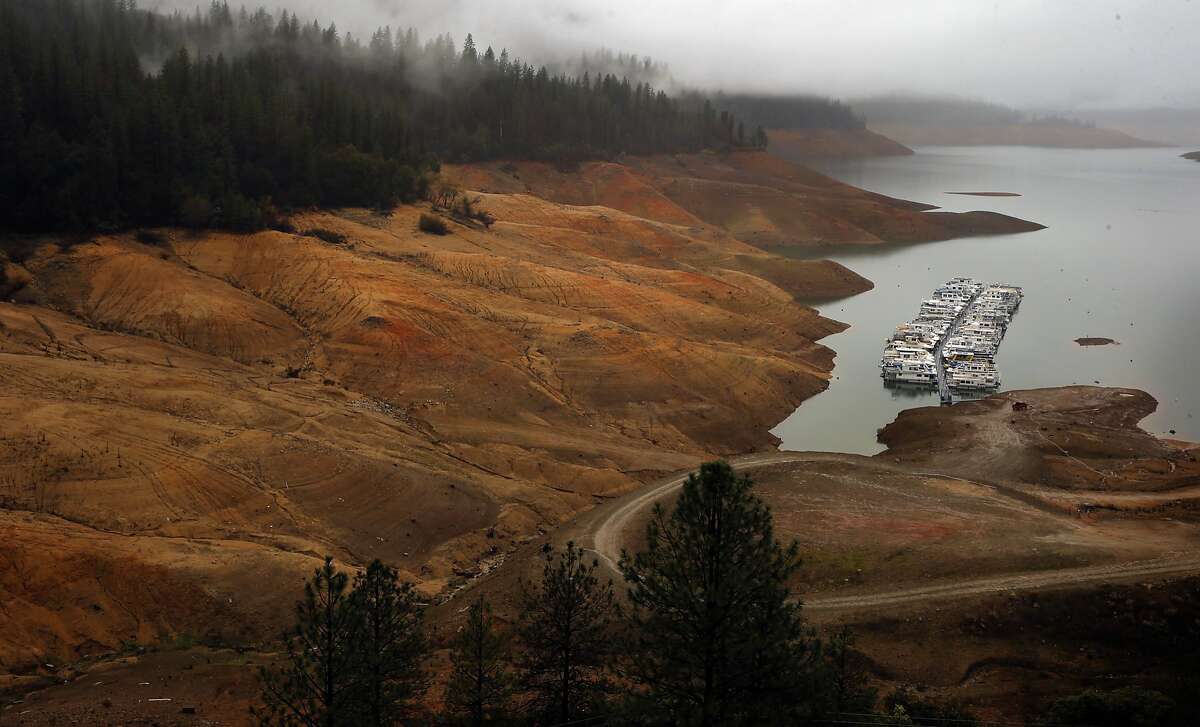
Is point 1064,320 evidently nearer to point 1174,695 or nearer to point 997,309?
point 997,309

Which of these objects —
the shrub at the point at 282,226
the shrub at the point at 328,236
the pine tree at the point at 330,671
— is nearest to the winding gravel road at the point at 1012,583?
the pine tree at the point at 330,671

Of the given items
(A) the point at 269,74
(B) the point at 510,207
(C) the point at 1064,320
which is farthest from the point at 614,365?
(A) the point at 269,74

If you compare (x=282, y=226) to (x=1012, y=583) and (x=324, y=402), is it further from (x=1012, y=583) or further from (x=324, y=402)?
(x=1012, y=583)

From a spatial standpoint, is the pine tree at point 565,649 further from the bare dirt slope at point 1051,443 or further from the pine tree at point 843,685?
the bare dirt slope at point 1051,443

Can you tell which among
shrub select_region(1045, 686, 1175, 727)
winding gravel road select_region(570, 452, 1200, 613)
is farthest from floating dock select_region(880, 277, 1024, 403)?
shrub select_region(1045, 686, 1175, 727)

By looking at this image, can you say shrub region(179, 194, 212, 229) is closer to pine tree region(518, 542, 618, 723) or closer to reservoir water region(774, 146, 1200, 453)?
reservoir water region(774, 146, 1200, 453)

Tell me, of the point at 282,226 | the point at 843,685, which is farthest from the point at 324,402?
the point at 843,685
